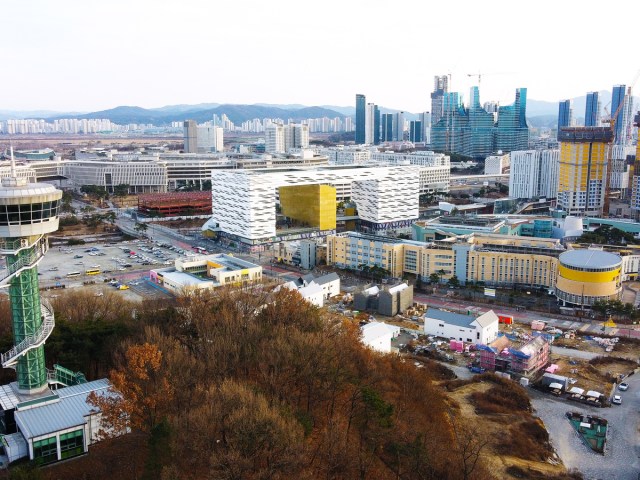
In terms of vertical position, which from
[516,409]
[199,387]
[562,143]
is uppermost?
[562,143]

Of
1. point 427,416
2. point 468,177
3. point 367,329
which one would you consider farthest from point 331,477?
point 468,177

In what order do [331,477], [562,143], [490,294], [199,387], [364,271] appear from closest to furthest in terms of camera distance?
[331,477]
[199,387]
[490,294]
[364,271]
[562,143]

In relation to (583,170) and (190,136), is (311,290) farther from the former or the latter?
(190,136)

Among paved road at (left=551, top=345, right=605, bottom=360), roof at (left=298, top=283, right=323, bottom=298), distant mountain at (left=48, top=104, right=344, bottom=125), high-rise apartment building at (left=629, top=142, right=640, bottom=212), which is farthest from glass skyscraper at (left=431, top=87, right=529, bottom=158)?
distant mountain at (left=48, top=104, right=344, bottom=125)

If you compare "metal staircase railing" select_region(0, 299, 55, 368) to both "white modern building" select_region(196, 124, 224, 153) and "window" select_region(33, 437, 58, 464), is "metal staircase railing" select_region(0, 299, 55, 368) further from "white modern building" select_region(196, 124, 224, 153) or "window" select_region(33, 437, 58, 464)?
"white modern building" select_region(196, 124, 224, 153)

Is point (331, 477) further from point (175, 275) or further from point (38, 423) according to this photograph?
point (175, 275)

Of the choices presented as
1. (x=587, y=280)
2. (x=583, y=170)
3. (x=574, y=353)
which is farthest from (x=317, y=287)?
(x=583, y=170)

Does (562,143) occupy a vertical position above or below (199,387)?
above
